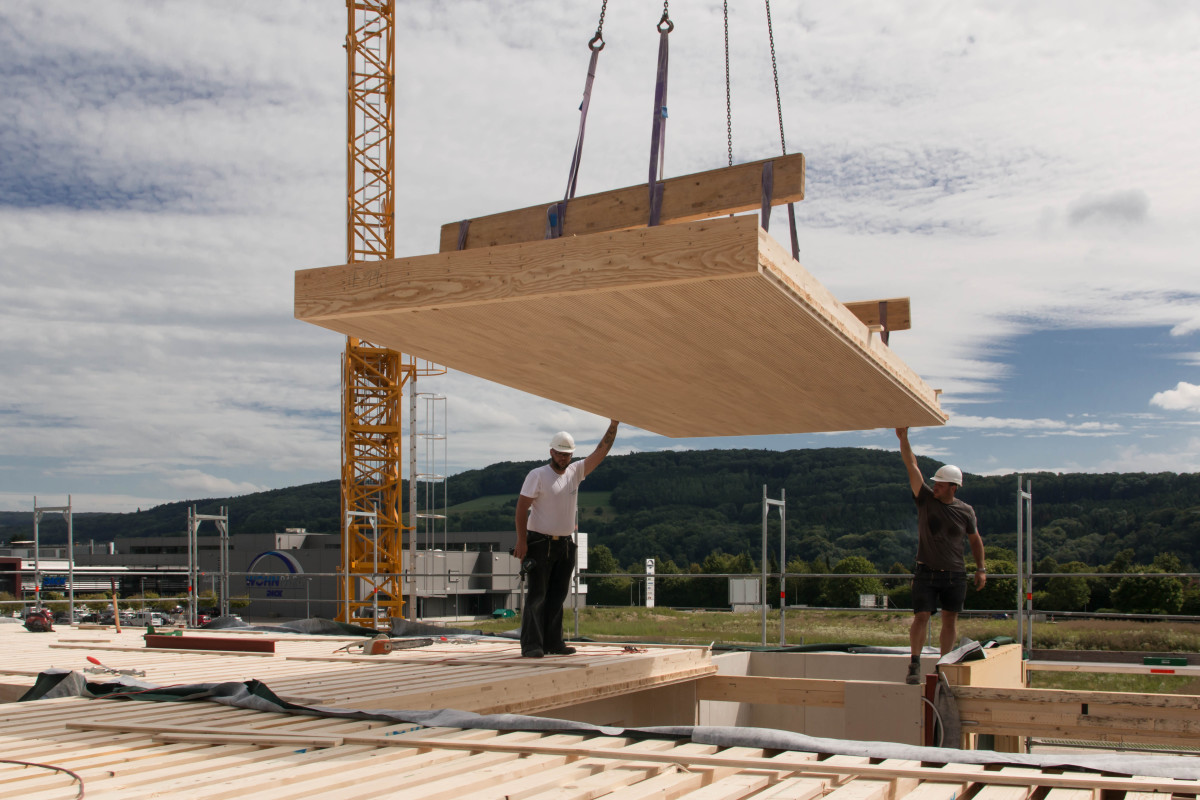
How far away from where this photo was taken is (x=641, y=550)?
254 ft

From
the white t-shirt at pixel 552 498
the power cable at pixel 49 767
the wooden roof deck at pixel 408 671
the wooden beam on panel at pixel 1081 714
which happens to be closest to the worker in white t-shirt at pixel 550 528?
the white t-shirt at pixel 552 498

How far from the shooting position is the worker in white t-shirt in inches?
241

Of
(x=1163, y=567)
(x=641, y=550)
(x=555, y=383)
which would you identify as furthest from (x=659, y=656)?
(x=641, y=550)

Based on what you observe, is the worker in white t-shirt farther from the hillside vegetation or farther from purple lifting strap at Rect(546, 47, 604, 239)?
the hillside vegetation

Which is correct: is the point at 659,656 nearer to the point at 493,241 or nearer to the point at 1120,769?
the point at 493,241

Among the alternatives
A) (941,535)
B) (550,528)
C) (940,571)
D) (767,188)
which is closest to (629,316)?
(767,188)

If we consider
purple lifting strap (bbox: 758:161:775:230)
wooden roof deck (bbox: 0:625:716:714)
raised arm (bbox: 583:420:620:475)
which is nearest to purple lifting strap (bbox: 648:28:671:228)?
purple lifting strap (bbox: 758:161:775:230)

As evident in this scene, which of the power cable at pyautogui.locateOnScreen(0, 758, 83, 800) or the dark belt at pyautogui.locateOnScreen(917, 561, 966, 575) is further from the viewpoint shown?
the dark belt at pyautogui.locateOnScreen(917, 561, 966, 575)

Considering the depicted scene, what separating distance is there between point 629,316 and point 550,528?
1917mm

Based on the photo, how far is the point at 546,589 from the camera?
6.32 meters

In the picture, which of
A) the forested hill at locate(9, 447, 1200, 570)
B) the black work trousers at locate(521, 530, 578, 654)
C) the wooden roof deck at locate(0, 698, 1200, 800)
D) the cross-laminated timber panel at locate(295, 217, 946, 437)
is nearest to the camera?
the wooden roof deck at locate(0, 698, 1200, 800)

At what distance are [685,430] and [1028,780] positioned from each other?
19.9 ft

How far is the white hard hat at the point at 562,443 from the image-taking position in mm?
6078

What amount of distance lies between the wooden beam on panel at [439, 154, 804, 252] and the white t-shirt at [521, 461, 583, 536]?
1.45m
